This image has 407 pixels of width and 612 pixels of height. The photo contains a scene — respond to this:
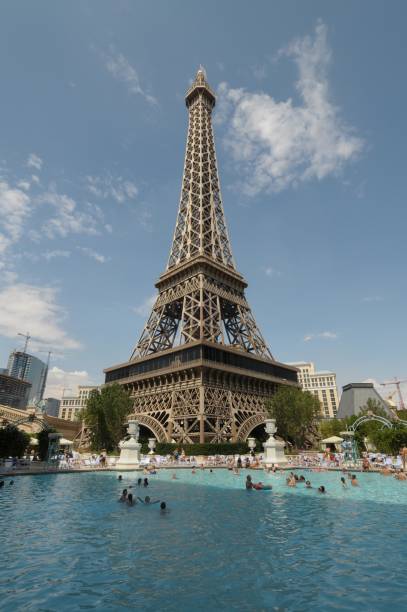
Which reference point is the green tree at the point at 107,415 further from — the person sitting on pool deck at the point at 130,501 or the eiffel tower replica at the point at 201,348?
the person sitting on pool deck at the point at 130,501

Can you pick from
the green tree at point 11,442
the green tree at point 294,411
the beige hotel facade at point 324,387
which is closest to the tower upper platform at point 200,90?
the green tree at point 294,411

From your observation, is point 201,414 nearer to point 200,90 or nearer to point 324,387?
point 200,90

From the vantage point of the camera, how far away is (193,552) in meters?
9.75

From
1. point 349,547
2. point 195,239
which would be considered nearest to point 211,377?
point 195,239

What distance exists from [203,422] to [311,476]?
57.8 feet

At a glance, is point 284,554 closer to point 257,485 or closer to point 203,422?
point 257,485

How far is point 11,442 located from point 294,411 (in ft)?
109

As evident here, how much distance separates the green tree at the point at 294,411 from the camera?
47.9m

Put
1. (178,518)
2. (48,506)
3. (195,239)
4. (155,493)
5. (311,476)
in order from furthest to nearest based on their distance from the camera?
(195,239)
(311,476)
(155,493)
(48,506)
(178,518)

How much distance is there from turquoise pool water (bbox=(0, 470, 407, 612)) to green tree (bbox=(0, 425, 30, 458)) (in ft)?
41.8

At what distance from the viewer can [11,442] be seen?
30016mm

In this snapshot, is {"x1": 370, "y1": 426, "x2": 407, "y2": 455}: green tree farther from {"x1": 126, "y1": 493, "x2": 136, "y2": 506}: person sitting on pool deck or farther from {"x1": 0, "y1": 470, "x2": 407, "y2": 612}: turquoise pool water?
{"x1": 126, "y1": 493, "x2": 136, "y2": 506}: person sitting on pool deck

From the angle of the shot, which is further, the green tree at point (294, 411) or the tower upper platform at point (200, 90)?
the tower upper platform at point (200, 90)

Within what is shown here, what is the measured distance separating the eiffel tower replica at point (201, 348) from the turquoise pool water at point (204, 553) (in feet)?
92.9
